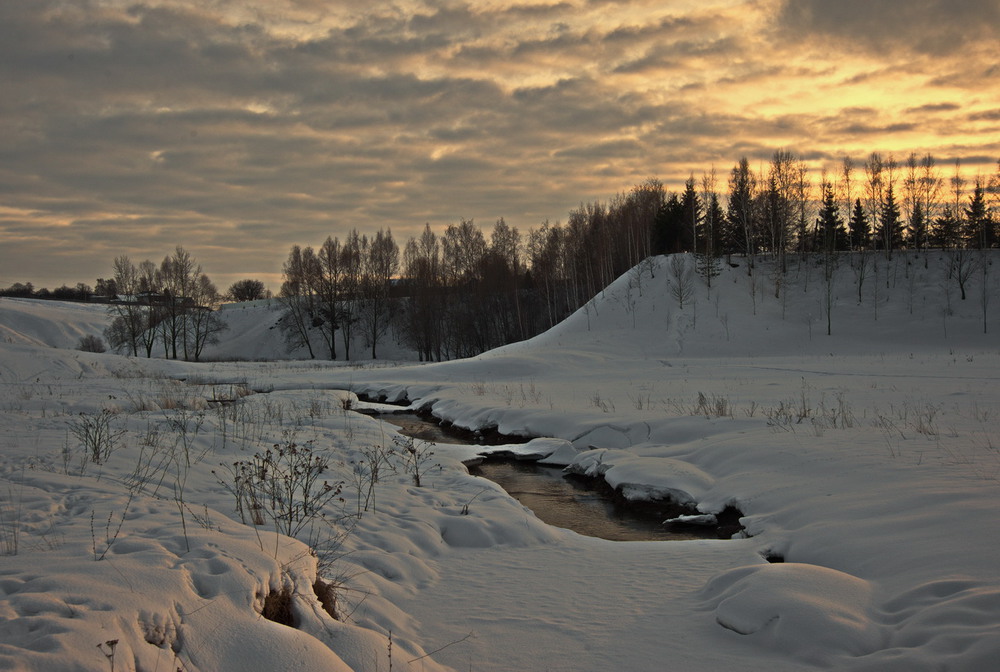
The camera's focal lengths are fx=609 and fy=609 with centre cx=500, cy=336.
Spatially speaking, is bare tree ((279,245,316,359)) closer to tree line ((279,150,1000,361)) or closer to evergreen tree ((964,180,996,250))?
tree line ((279,150,1000,361))

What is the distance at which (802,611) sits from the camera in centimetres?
403

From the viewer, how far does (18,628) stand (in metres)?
2.71

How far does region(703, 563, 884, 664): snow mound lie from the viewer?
3.80 meters

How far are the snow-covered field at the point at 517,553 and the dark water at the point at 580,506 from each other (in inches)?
17.8

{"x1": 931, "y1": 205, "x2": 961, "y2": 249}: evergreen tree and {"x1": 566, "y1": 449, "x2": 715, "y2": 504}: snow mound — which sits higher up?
{"x1": 931, "y1": 205, "x2": 961, "y2": 249}: evergreen tree

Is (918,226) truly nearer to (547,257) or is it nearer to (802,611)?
(547,257)

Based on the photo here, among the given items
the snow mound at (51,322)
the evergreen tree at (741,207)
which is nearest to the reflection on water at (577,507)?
the evergreen tree at (741,207)

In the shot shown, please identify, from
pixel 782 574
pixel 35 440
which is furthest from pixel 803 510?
pixel 35 440

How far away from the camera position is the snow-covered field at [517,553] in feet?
10.8

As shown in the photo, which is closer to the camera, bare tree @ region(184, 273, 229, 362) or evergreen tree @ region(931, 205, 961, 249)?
evergreen tree @ region(931, 205, 961, 249)

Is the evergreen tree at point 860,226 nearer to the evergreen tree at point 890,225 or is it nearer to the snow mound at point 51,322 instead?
the evergreen tree at point 890,225

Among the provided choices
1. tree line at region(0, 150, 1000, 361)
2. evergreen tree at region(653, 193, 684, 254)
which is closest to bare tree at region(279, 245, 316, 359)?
tree line at region(0, 150, 1000, 361)

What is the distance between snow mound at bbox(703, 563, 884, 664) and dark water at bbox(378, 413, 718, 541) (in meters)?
2.78

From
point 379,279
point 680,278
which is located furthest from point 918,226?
point 379,279
